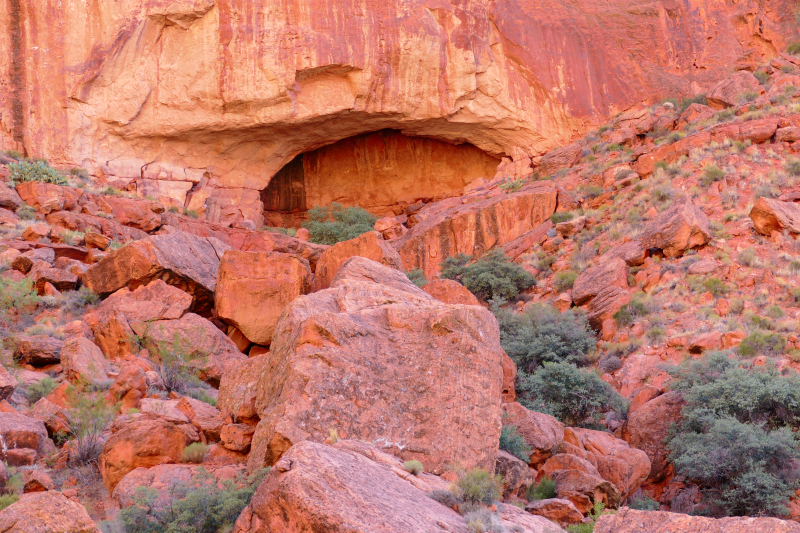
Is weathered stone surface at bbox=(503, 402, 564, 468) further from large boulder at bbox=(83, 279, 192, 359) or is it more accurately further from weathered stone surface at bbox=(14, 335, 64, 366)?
weathered stone surface at bbox=(14, 335, 64, 366)

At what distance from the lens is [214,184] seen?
25.6 meters

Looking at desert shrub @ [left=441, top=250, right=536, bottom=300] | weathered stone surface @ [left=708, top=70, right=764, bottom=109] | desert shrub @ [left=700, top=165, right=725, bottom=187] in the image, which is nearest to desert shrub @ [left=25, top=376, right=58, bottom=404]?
desert shrub @ [left=441, top=250, right=536, bottom=300]

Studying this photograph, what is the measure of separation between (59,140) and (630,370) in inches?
758

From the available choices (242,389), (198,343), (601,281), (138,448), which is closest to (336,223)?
(601,281)

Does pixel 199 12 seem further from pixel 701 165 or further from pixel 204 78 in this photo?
pixel 701 165

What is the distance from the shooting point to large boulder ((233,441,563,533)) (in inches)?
174

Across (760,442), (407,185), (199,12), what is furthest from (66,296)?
(407,185)

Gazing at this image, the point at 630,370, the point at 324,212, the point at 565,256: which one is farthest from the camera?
the point at 324,212

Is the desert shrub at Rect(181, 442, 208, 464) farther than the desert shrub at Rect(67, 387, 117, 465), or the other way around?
the desert shrub at Rect(67, 387, 117, 465)

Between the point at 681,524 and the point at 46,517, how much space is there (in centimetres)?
390

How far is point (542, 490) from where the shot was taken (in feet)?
24.5

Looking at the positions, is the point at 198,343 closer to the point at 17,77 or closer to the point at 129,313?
the point at 129,313

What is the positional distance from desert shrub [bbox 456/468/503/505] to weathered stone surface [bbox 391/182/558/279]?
1553 centimetres

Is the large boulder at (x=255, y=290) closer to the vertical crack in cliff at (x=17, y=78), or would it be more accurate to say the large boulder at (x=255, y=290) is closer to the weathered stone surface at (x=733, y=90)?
the vertical crack in cliff at (x=17, y=78)
